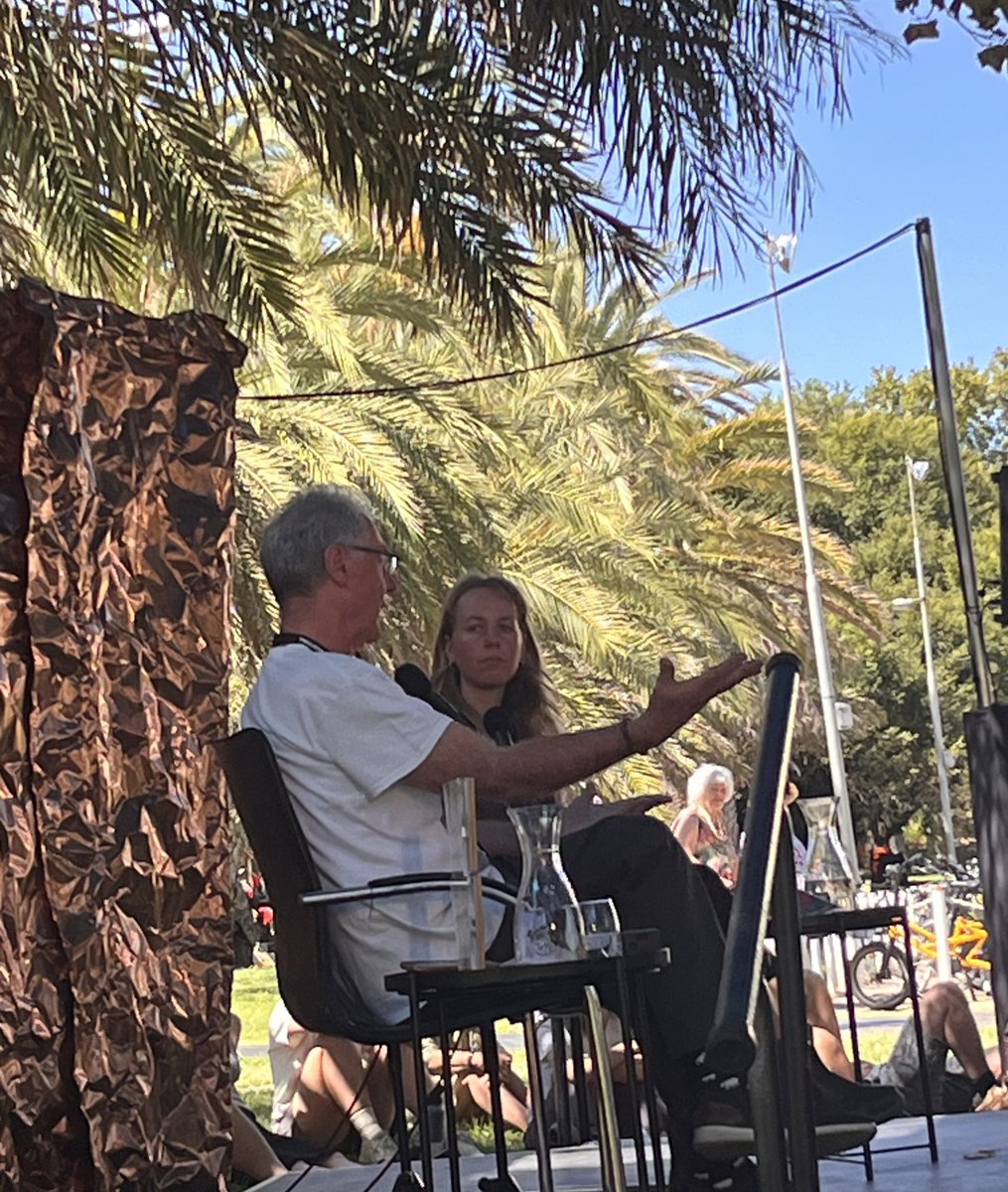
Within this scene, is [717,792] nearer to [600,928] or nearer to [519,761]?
[519,761]

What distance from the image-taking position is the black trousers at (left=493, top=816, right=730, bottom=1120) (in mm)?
3826

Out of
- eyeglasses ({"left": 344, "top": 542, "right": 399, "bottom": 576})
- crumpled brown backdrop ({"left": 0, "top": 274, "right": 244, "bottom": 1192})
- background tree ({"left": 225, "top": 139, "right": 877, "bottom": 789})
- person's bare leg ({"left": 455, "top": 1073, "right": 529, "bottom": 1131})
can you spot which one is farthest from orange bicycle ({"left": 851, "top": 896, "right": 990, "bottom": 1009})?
eyeglasses ({"left": 344, "top": 542, "right": 399, "bottom": 576})

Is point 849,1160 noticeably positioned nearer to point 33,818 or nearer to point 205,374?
point 33,818

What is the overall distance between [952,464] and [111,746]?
563cm

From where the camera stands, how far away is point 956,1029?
8.02m

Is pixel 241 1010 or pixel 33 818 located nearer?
pixel 33 818

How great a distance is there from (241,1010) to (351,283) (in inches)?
432

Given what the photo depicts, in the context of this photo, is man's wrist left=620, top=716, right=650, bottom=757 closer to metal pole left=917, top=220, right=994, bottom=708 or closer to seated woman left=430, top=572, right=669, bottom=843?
seated woman left=430, top=572, right=669, bottom=843

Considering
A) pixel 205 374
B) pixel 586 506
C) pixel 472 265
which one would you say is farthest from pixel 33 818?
pixel 586 506

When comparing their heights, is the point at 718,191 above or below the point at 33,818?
above

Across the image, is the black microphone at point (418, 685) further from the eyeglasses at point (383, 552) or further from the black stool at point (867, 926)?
the black stool at point (867, 926)

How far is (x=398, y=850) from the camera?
3955 mm

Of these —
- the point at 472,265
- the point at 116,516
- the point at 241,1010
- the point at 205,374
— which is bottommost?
the point at 241,1010

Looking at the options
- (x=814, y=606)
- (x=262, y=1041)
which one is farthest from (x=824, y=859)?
(x=814, y=606)
